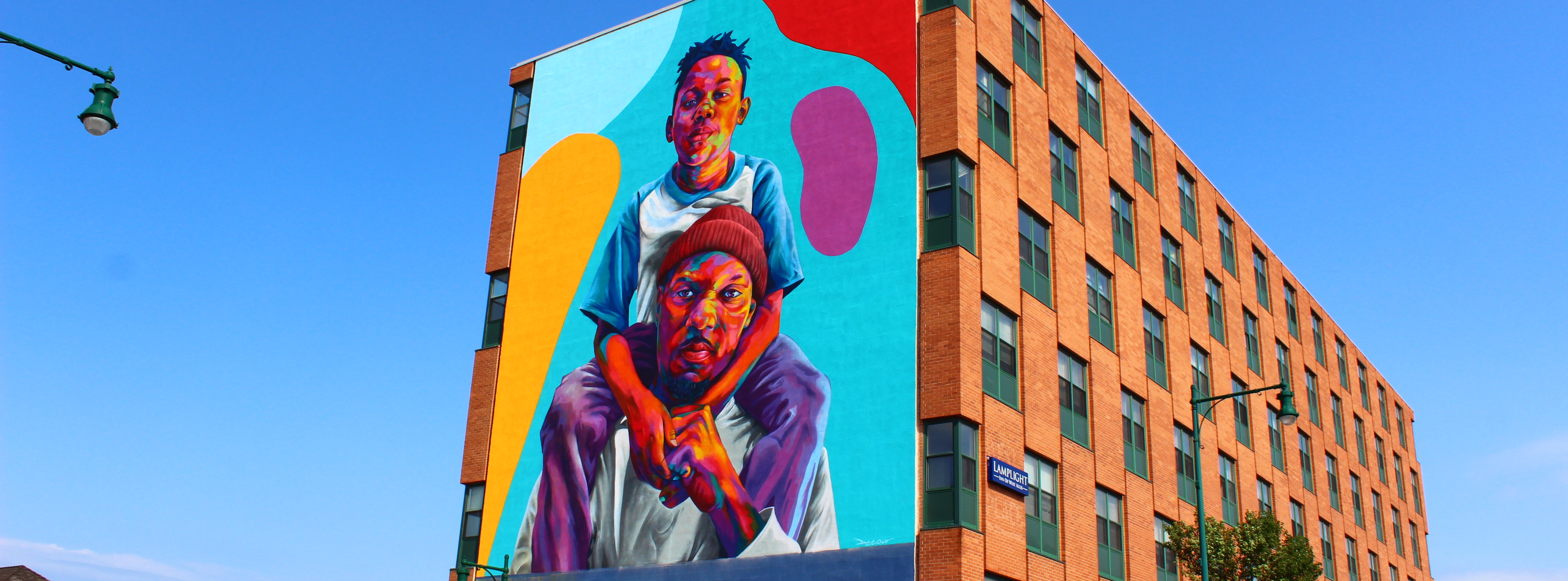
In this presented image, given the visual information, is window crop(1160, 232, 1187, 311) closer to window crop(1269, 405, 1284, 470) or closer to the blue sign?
window crop(1269, 405, 1284, 470)

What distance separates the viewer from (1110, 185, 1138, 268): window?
4166 centimetres

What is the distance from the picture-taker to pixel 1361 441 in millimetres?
66250

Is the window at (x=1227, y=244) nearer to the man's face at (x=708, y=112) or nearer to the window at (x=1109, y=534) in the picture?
the window at (x=1109, y=534)

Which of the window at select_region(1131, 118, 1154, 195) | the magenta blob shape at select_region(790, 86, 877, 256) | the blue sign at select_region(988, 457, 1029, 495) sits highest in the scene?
the window at select_region(1131, 118, 1154, 195)

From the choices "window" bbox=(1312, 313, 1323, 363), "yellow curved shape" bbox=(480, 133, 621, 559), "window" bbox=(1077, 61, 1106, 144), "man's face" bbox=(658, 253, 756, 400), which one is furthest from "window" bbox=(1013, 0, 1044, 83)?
"window" bbox=(1312, 313, 1323, 363)

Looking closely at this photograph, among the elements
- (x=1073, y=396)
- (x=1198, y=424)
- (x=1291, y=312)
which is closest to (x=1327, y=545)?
(x=1291, y=312)

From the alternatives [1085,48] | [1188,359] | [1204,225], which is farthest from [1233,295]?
[1085,48]

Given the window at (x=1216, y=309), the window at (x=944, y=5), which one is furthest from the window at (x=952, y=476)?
the window at (x=1216, y=309)

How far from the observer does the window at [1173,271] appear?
4541 cm

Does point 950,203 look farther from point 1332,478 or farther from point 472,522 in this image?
point 1332,478

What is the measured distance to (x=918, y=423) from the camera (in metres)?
30.9

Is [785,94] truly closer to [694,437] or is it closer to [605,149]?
[605,149]

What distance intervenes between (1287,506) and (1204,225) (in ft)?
39.3

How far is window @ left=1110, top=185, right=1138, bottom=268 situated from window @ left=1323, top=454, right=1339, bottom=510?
70.9 ft
